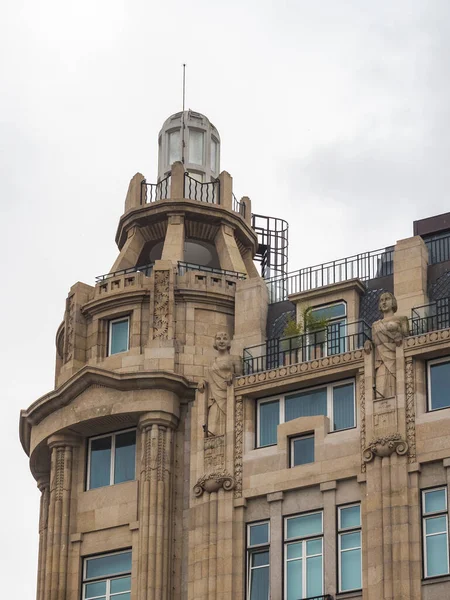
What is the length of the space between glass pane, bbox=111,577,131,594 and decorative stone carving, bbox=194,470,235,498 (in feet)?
12.5

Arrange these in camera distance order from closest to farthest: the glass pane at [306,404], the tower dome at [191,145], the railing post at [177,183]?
the glass pane at [306,404] → the railing post at [177,183] → the tower dome at [191,145]

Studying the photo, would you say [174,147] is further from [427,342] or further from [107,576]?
[107,576]

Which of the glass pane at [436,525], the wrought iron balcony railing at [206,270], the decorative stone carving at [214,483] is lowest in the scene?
the glass pane at [436,525]

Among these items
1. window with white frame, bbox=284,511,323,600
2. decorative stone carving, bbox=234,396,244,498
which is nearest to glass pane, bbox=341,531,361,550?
window with white frame, bbox=284,511,323,600

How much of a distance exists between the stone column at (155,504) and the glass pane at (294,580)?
4293mm

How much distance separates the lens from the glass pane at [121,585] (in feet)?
220

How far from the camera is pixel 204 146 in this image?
7988 centimetres

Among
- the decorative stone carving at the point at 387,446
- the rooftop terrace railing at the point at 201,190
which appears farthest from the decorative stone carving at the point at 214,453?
the rooftop terrace railing at the point at 201,190

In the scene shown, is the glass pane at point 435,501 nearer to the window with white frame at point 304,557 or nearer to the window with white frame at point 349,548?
the window with white frame at point 349,548

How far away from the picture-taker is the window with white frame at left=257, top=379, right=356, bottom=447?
217 feet

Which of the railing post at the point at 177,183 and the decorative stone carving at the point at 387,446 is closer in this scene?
the decorative stone carving at the point at 387,446

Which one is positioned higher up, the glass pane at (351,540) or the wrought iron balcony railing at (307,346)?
the wrought iron balcony railing at (307,346)

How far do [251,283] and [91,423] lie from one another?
7.87 meters

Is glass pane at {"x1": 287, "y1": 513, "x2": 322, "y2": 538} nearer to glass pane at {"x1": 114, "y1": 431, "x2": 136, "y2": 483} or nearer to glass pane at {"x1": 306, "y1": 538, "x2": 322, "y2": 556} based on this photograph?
glass pane at {"x1": 306, "y1": 538, "x2": 322, "y2": 556}
